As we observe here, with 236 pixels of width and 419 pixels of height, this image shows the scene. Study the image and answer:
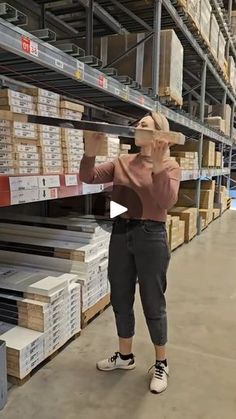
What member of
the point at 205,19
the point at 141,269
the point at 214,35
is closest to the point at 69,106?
the point at 141,269

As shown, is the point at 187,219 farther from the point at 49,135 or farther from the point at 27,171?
the point at 27,171

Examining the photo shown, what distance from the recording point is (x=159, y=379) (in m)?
2.11

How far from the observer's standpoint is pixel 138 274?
2.02 meters

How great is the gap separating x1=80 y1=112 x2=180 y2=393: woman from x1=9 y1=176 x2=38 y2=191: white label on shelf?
291 millimetres

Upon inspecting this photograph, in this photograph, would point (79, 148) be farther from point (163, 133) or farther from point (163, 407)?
point (163, 407)

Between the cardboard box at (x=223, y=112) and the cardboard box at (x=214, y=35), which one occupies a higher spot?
the cardboard box at (x=214, y=35)

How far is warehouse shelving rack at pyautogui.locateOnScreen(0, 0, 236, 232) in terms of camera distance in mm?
2105

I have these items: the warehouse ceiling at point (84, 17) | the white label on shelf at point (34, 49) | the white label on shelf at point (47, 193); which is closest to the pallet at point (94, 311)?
the white label on shelf at point (47, 193)

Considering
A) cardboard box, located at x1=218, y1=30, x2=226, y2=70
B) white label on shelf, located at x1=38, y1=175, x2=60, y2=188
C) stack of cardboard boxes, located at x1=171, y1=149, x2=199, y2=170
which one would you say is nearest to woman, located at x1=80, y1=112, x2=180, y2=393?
white label on shelf, located at x1=38, y1=175, x2=60, y2=188

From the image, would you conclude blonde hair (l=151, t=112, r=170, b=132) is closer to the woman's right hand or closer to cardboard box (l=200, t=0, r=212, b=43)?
the woman's right hand

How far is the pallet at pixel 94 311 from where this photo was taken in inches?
111

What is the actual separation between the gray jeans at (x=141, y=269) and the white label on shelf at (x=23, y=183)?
529mm

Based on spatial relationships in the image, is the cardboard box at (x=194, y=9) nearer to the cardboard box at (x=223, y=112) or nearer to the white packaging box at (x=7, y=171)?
the white packaging box at (x=7, y=171)

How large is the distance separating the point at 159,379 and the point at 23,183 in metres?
1.37
